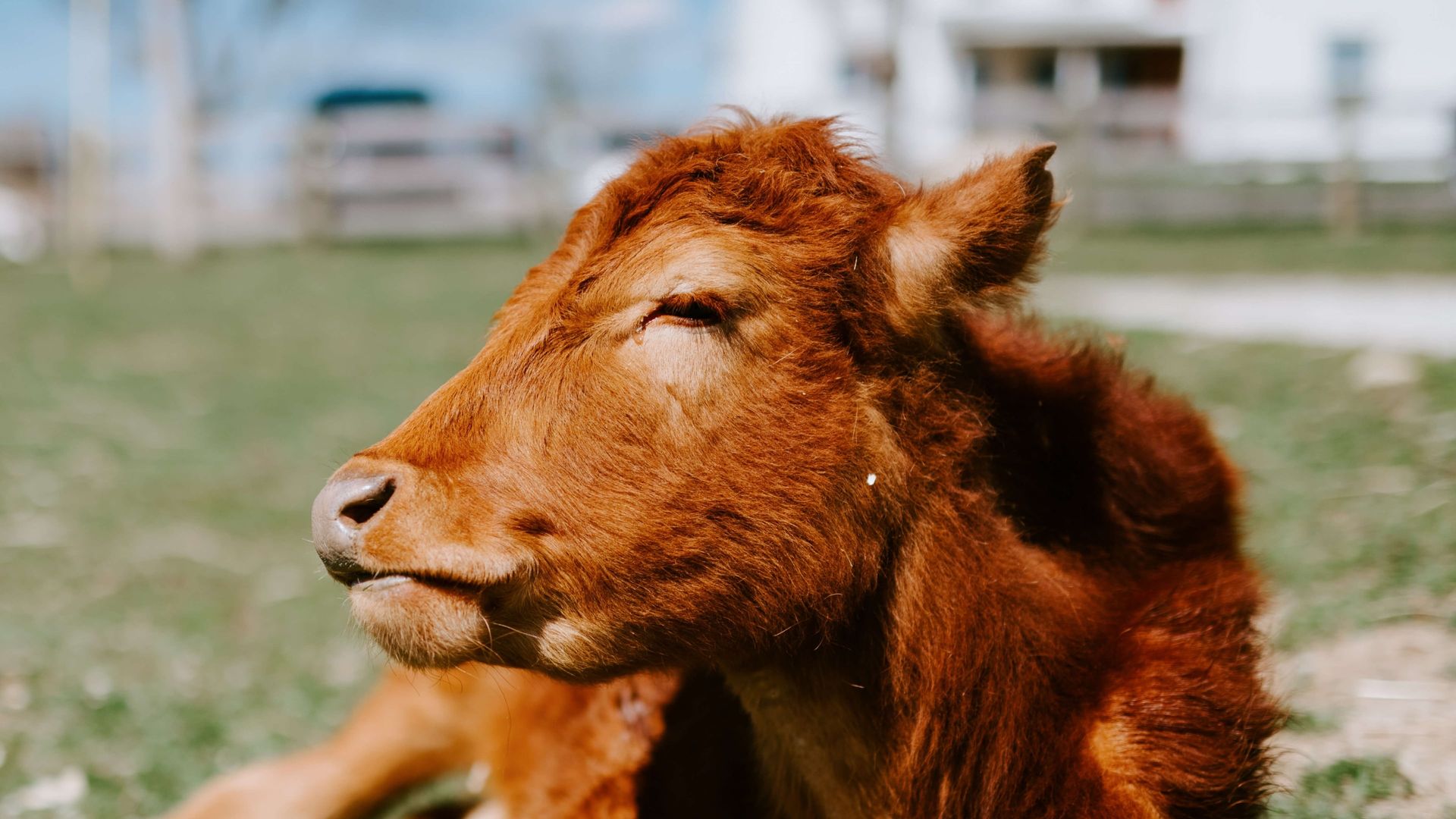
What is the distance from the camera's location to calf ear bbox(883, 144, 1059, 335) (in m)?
2.50

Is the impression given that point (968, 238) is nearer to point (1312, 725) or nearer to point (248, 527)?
point (1312, 725)

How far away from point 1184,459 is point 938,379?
2.52 feet

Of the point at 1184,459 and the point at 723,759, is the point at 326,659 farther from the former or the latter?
the point at 1184,459

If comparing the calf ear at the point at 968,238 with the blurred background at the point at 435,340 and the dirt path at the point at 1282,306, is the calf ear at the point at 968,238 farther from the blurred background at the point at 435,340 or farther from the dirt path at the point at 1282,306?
the dirt path at the point at 1282,306

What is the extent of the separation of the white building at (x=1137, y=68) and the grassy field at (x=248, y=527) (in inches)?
729

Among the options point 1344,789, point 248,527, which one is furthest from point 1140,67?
point 1344,789

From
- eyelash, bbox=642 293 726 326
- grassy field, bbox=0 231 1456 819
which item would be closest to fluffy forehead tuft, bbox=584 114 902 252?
eyelash, bbox=642 293 726 326

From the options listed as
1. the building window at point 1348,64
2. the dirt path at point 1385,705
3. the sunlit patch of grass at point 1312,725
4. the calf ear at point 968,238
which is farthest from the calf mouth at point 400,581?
the building window at point 1348,64

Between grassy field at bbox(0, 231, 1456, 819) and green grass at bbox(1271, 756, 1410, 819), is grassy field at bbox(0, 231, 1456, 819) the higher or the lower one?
the lower one

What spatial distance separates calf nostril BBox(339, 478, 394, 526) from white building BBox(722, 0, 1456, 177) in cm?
2534

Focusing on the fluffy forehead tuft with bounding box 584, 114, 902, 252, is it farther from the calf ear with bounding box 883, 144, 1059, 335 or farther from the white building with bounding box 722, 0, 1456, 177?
the white building with bounding box 722, 0, 1456, 177

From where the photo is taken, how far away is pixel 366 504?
2264 millimetres

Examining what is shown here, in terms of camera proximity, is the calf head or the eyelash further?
the eyelash

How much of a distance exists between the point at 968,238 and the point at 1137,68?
147 feet
